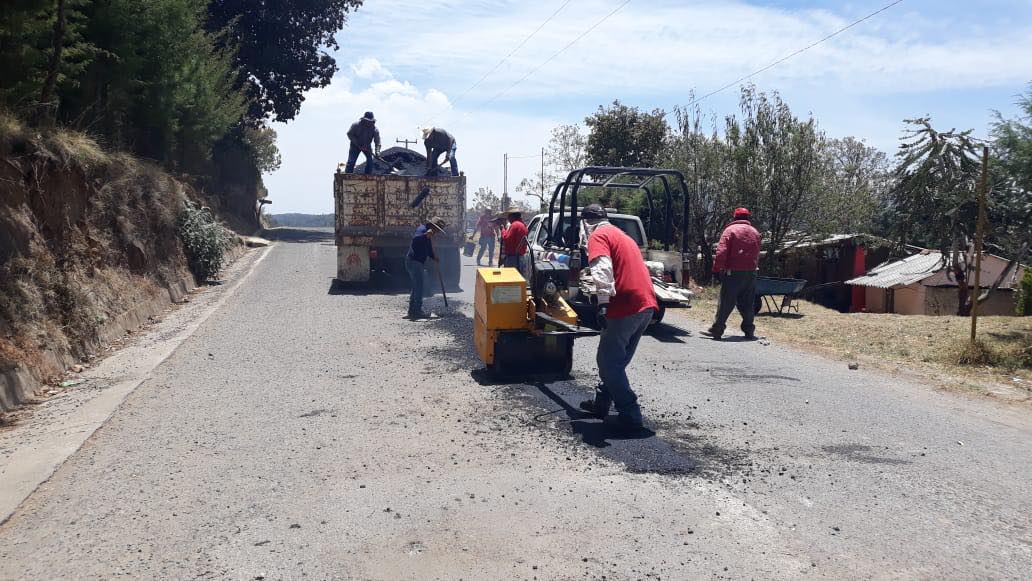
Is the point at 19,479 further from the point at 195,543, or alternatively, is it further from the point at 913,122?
the point at 913,122

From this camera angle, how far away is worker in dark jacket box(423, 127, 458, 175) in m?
16.9

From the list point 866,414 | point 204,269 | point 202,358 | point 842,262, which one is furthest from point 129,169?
point 842,262

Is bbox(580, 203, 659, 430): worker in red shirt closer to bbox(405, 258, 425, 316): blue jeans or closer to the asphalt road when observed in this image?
the asphalt road

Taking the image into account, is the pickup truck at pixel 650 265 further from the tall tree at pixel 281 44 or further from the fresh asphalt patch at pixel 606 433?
the tall tree at pixel 281 44

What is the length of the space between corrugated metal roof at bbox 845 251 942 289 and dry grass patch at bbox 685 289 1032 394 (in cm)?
798

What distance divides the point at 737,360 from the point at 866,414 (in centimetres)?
254

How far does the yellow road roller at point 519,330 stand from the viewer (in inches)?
293

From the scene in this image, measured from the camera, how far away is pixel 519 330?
751 centimetres

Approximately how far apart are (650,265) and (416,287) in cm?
357

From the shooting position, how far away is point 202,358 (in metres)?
8.94

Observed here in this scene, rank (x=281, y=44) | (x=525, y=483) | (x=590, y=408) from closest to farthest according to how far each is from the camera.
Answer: (x=525, y=483) < (x=590, y=408) < (x=281, y=44)

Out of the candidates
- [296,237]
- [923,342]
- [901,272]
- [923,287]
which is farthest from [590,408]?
[296,237]

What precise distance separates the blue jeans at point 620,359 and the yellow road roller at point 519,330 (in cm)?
121

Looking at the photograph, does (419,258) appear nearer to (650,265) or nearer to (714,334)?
(650,265)
